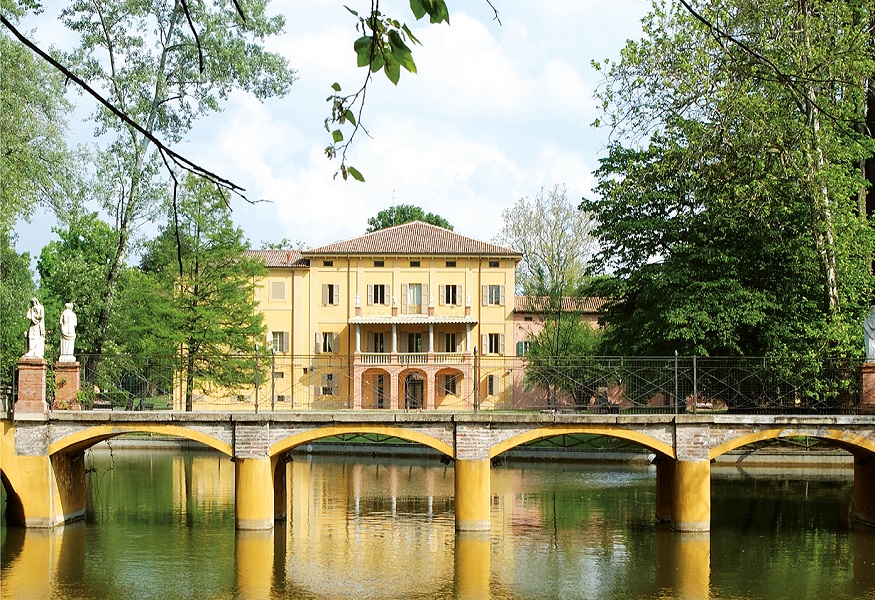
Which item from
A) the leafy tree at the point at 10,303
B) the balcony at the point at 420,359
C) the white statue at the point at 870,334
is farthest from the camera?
the balcony at the point at 420,359

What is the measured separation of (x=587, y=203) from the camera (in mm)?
31109

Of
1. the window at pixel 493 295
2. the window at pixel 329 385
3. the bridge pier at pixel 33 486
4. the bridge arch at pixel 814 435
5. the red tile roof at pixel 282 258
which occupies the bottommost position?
the bridge pier at pixel 33 486

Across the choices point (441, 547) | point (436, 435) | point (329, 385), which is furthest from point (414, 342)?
point (441, 547)

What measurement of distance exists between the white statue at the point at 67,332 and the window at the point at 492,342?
113 ft

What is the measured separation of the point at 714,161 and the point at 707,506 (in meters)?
8.78

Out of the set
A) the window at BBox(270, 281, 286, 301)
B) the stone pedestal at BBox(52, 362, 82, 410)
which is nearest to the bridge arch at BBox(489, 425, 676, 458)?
the stone pedestal at BBox(52, 362, 82, 410)

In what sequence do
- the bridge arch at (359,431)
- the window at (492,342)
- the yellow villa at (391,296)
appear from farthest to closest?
the window at (492,342) → the yellow villa at (391,296) → the bridge arch at (359,431)

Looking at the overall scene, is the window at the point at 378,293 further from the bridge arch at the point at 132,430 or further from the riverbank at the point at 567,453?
the bridge arch at the point at 132,430

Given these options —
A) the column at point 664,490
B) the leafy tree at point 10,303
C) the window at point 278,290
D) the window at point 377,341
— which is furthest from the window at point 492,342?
the column at point 664,490

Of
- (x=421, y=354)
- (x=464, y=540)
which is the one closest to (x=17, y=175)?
(x=464, y=540)

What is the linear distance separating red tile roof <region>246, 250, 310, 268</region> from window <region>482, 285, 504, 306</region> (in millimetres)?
9495

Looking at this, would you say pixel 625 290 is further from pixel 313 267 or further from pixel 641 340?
A: pixel 313 267

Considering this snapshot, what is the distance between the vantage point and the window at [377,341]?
54.2m

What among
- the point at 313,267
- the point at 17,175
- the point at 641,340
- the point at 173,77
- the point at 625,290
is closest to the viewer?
the point at 17,175
